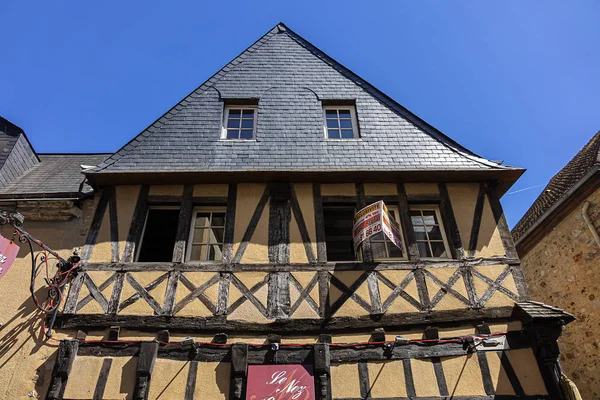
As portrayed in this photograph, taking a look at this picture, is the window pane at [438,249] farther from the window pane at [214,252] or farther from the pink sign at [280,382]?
the window pane at [214,252]

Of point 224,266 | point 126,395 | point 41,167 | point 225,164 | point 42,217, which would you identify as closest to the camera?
point 126,395

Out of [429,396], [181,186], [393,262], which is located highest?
[181,186]

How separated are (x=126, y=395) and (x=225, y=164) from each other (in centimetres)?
344

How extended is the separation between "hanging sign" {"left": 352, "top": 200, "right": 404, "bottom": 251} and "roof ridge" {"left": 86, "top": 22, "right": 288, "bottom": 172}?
4.04 m

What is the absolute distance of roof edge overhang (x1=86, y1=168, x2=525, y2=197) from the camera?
5.85m

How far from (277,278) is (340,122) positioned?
348cm

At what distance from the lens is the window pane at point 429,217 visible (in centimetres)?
601

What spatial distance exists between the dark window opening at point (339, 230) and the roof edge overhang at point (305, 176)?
18.8 inches

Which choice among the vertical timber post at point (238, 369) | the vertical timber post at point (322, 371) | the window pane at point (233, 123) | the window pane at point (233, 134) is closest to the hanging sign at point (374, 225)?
the vertical timber post at point (322, 371)

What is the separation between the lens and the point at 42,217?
586 cm

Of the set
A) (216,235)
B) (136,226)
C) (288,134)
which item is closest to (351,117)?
(288,134)

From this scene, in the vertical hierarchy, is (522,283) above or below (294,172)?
below

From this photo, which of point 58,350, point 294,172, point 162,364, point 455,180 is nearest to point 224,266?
point 162,364

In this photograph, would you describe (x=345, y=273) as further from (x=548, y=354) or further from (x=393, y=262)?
(x=548, y=354)
